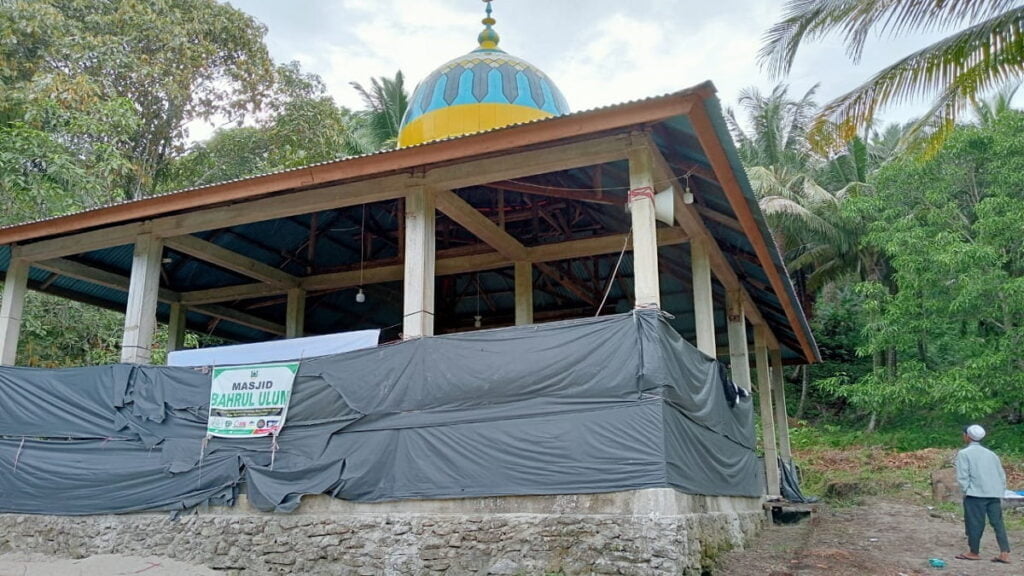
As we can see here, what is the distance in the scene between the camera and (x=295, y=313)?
1430 cm

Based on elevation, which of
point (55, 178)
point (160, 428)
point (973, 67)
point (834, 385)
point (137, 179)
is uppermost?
point (137, 179)

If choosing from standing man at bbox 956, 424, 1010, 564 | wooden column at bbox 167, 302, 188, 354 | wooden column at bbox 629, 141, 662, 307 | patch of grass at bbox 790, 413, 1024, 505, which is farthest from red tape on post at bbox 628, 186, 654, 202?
patch of grass at bbox 790, 413, 1024, 505

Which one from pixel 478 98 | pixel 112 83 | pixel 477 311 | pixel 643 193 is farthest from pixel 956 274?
pixel 112 83

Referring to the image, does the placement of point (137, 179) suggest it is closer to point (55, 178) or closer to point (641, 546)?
point (55, 178)

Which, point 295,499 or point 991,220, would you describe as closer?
point 295,499

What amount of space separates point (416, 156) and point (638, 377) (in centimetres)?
343

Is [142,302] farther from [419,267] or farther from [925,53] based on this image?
[925,53]

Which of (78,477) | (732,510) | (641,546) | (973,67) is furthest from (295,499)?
(973,67)

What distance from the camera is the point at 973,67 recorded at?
33.0ft

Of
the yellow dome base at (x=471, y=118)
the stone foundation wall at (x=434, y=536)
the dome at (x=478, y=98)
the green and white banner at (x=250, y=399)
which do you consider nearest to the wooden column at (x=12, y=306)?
the stone foundation wall at (x=434, y=536)

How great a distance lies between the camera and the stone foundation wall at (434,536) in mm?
6996

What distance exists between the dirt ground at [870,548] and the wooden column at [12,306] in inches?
413

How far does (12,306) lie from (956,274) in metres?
21.9

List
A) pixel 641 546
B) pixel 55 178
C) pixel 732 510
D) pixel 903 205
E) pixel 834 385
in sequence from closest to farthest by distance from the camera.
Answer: pixel 641 546 → pixel 732 510 → pixel 55 178 → pixel 903 205 → pixel 834 385
